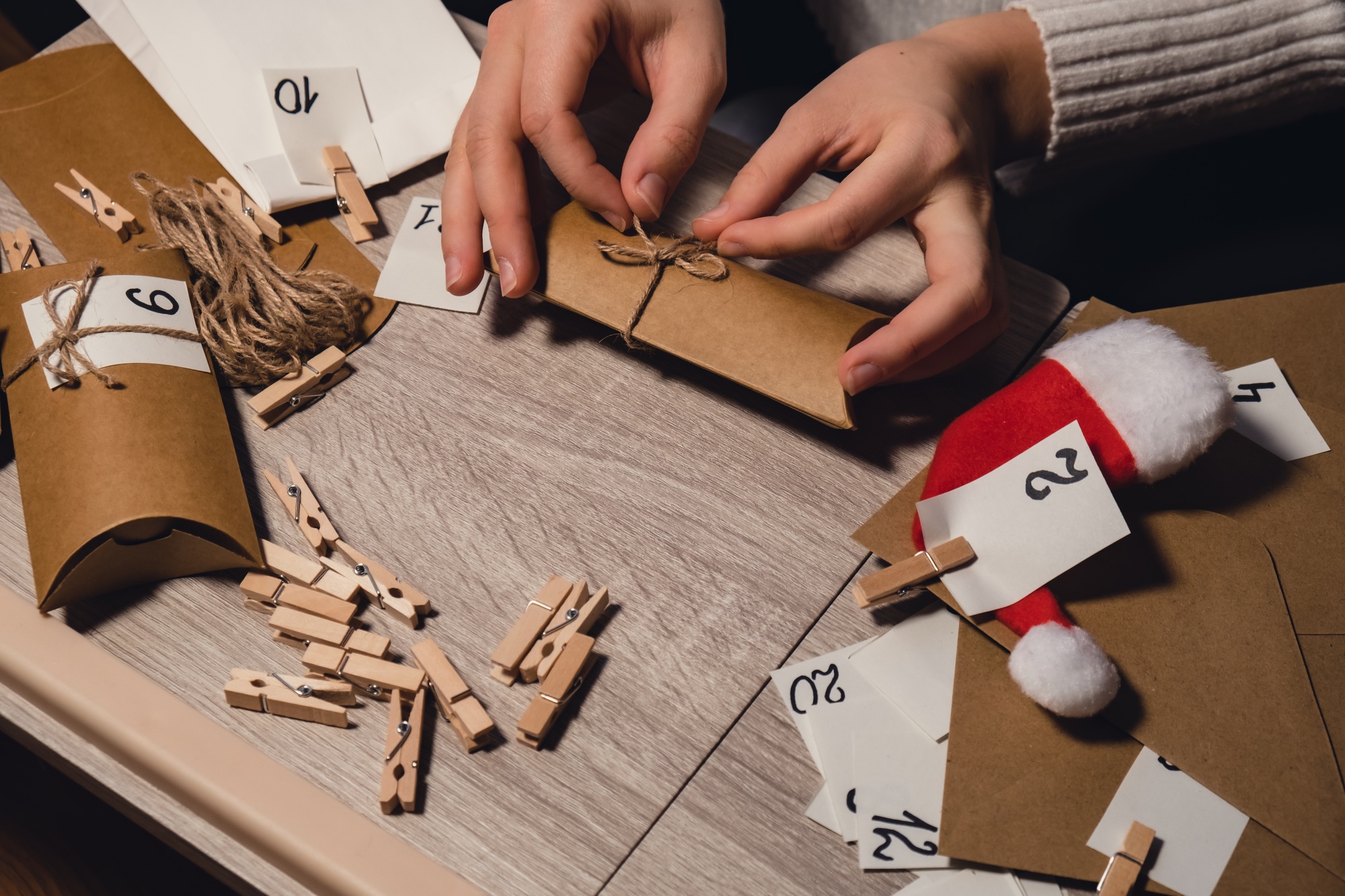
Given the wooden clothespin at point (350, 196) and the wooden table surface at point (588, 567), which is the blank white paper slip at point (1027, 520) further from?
the wooden clothespin at point (350, 196)

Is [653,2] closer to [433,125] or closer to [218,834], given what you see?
Result: [433,125]

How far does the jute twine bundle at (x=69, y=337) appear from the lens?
0.69 m

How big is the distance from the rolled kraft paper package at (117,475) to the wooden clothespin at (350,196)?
230mm

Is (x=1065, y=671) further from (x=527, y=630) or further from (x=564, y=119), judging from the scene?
(x=564, y=119)

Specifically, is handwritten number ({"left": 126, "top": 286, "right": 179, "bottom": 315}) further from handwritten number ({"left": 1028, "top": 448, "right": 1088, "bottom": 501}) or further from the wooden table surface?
handwritten number ({"left": 1028, "top": 448, "right": 1088, "bottom": 501})

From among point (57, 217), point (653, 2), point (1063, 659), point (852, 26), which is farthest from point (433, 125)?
point (1063, 659)

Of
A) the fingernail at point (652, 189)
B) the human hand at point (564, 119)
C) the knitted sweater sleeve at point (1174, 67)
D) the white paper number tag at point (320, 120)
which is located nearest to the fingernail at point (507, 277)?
the human hand at point (564, 119)

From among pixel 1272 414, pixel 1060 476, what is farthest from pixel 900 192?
pixel 1272 414

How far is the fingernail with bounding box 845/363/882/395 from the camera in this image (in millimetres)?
691

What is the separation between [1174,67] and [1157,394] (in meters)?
0.53

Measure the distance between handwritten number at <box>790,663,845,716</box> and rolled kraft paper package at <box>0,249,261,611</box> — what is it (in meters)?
0.48

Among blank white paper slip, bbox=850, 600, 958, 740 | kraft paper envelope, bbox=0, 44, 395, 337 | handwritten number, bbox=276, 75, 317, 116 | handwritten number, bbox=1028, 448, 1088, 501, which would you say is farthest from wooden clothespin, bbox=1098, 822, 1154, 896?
handwritten number, bbox=276, 75, 317, 116

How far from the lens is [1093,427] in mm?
635

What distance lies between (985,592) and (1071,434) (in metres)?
0.14
